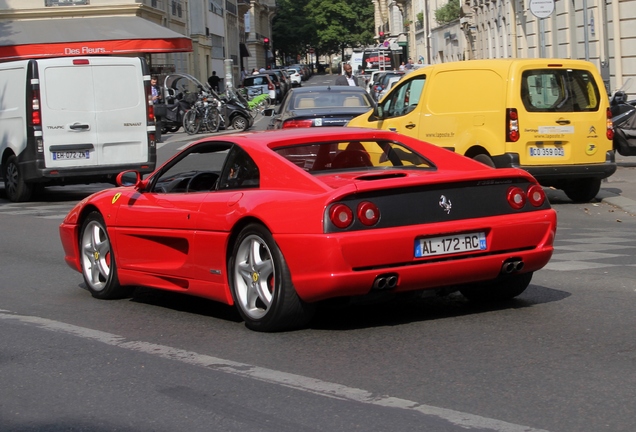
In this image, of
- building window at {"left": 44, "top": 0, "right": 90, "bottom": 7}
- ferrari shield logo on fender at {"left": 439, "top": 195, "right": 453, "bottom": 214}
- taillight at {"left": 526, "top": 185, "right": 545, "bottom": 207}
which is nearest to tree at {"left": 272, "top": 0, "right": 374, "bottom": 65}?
building window at {"left": 44, "top": 0, "right": 90, "bottom": 7}

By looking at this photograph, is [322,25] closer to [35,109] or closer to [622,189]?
[35,109]

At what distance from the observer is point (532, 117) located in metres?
14.8

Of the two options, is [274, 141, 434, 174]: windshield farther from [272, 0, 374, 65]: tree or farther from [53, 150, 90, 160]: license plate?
[272, 0, 374, 65]: tree

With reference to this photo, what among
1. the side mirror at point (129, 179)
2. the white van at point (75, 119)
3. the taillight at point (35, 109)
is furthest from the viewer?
the white van at point (75, 119)

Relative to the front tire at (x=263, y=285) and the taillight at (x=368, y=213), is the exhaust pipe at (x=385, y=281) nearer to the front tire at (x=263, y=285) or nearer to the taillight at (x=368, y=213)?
the taillight at (x=368, y=213)

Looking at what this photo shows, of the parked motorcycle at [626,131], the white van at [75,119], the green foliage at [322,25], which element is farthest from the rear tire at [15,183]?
the green foliage at [322,25]

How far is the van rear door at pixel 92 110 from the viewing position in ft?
57.5

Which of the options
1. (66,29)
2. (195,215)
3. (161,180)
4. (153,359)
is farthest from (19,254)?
(66,29)

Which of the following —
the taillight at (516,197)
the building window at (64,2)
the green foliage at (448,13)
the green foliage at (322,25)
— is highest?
the green foliage at (322,25)

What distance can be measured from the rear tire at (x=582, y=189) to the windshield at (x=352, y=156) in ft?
27.6

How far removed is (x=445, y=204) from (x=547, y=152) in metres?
8.40

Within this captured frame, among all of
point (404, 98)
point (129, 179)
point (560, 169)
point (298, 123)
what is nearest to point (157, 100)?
point (298, 123)

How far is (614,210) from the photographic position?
49.2ft

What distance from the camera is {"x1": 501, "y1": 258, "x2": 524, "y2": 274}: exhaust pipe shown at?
23.0ft
